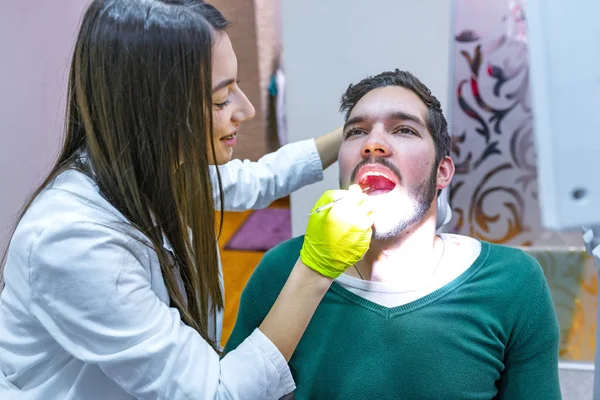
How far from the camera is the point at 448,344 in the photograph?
1.27 m

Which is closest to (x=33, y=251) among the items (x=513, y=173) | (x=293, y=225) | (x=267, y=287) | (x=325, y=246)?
(x=325, y=246)

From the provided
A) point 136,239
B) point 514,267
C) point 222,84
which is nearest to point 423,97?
point 514,267

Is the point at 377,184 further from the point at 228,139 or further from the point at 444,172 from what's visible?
the point at 228,139

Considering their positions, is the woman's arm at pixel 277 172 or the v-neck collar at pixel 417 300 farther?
the woman's arm at pixel 277 172

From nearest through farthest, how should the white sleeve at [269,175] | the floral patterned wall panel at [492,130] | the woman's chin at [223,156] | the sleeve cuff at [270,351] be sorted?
the sleeve cuff at [270,351]
the woman's chin at [223,156]
the white sleeve at [269,175]
the floral patterned wall panel at [492,130]

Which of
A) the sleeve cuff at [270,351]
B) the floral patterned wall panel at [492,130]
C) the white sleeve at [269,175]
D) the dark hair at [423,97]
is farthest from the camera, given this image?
the floral patterned wall panel at [492,130]

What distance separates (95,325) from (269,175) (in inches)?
33.1

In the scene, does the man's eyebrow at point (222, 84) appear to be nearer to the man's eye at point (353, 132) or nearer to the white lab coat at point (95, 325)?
the white lab coat at point (95, 325)

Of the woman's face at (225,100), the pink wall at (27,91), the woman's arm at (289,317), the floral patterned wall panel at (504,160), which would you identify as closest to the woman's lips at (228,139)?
the woman's face at (225,100)

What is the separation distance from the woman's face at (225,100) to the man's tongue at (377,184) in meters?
0.33

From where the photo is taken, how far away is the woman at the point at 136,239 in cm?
96

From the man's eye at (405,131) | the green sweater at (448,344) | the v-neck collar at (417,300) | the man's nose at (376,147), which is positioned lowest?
the green sweater at (448,344)

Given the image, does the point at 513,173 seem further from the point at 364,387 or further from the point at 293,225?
the point at 364,387

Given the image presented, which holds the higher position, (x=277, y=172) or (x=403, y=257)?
(x=277, y=172)
